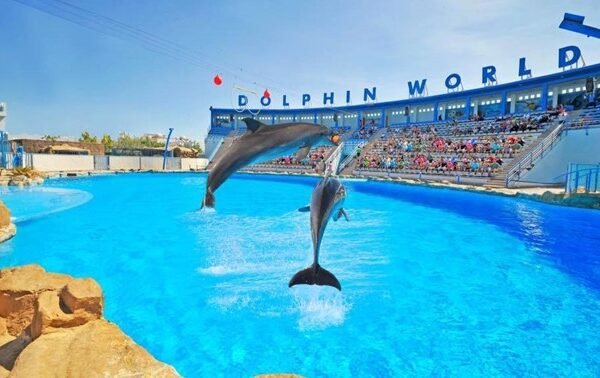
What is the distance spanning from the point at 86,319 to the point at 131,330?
1.51 metres

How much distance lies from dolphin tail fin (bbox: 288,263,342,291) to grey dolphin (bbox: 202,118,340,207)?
109cm

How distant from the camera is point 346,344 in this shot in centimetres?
427

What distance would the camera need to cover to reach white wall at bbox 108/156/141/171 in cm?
3251

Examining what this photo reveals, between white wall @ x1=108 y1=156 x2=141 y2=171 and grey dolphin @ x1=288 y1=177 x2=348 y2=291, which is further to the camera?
white wall @ x1=108 y1=156 x2=141 y2=171

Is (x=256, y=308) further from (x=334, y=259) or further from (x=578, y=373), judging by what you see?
(x=578, y=373)

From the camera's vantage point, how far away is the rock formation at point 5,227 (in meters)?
8.03

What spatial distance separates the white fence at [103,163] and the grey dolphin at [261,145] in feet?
91.7

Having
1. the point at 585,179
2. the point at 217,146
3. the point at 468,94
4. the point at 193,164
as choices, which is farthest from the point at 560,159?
the point at 217,146

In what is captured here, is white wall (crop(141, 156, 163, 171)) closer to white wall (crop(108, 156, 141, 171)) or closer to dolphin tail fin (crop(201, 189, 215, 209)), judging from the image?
white wall (crop(108, 156, 141, 171))

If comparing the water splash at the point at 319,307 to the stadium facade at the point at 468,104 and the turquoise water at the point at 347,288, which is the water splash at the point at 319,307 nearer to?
the turquoise water at the point at 347,288

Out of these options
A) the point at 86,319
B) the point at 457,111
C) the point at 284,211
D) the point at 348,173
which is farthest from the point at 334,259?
the point at 457,111

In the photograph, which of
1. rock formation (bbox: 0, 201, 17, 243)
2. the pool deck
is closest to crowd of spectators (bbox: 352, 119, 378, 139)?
the pool deck

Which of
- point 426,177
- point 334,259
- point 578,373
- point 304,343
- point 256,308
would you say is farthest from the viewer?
point 426,177

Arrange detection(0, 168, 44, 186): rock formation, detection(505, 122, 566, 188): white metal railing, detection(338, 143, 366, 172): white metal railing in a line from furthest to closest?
detection(338, 143, 366, 172): white metal railing, detection(505, 122, 566, 188): white metal railing, detection(0, 168, 44, 186): rock formation
